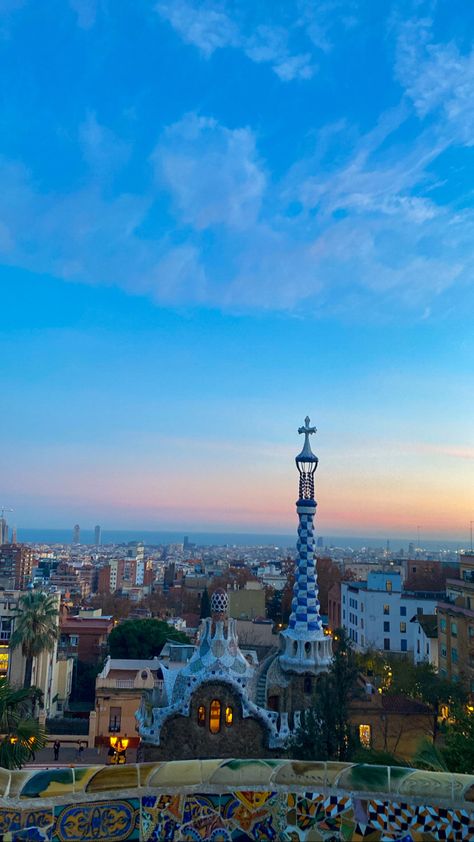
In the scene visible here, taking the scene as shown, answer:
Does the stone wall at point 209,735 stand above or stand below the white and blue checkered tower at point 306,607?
below

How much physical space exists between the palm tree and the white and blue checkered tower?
39.5ft

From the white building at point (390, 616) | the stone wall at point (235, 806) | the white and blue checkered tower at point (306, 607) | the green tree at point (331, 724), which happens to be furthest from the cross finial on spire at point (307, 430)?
the white building at point (390, 616)

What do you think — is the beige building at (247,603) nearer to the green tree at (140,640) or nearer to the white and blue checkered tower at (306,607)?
the green tree at (140,640)

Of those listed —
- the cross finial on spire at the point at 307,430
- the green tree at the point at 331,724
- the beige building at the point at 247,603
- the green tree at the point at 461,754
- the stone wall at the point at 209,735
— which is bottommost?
the beige building at the point at 247,603

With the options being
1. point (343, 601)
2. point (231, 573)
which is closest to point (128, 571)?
point (231, 573)

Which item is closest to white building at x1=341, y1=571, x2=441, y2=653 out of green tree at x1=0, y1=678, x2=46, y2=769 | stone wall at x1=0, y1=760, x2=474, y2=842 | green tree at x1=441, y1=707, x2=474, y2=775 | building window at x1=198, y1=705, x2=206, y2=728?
building window at x1=198, y1=705, x2=206, y2=728

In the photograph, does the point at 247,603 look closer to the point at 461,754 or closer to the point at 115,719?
the point at 115,719

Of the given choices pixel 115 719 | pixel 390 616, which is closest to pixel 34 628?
pixel 115 719

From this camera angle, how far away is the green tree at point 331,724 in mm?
14514

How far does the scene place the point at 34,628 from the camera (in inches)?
1078

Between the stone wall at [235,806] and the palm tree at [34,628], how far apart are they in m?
23.8

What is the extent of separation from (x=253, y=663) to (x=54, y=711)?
17.1m

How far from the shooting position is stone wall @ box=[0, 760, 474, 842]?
5.08 m

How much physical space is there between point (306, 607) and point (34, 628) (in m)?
13.2
